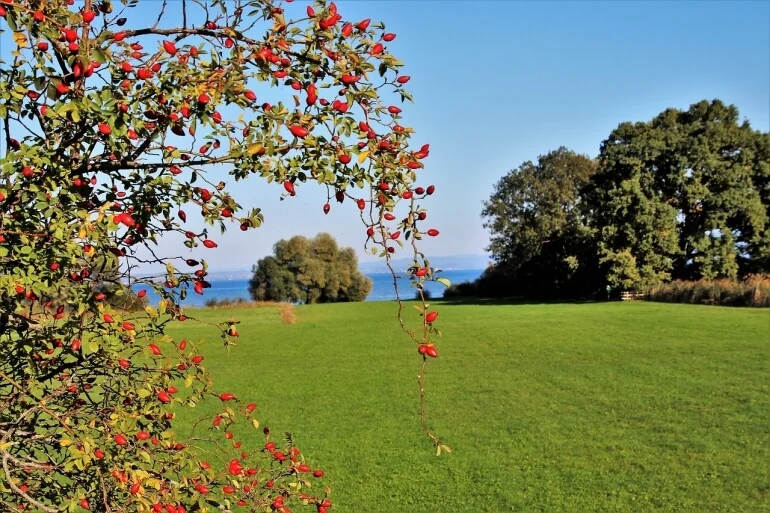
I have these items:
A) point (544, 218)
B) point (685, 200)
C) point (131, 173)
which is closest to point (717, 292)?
point (685, 200)

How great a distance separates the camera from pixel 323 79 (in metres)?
1.51

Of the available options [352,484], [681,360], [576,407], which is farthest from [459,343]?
[352,484]

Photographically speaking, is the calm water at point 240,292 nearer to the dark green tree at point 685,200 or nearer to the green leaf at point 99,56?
the green leaf at point 99,56

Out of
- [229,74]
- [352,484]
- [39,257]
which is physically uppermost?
[229,74]

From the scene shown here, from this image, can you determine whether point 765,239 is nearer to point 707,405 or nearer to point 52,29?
point 707,405

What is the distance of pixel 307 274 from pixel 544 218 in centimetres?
1799

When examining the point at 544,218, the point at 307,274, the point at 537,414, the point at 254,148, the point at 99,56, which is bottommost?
the point at 537,414

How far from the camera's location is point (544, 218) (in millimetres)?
31547

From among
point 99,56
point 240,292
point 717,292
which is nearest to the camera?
point 99,56

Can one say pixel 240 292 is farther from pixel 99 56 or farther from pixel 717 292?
pixel 99 56

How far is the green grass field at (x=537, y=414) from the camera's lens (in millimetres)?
5375

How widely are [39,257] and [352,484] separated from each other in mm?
4720

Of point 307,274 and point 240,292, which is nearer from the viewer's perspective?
point 307,274

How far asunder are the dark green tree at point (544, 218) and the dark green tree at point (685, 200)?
13.5 feet
